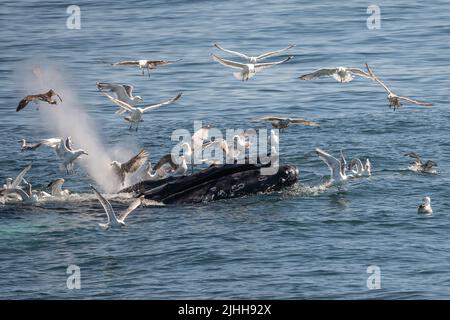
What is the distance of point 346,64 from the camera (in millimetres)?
59656

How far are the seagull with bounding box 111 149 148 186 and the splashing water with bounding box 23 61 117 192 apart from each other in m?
1.00

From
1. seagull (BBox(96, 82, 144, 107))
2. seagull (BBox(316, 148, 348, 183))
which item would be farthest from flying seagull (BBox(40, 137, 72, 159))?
seagull (BBox(316, 148, 348, 183))

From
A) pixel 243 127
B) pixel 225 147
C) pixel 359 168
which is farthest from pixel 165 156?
pixel 243 127

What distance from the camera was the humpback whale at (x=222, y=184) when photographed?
38375mm

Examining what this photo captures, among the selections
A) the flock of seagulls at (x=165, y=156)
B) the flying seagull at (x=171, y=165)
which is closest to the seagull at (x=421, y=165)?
the flock of seagulls at (x=165, y=156)

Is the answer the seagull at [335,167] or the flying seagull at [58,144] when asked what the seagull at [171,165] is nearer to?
the flying seagull at [58,144]

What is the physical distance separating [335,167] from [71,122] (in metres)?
16.6

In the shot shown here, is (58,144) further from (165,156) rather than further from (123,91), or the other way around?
(165,156)

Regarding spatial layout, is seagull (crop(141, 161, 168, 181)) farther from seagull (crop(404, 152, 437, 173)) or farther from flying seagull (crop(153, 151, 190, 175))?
seagull (crop(404, 152, 437, 173))

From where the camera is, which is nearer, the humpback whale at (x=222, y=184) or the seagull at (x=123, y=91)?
the humpback whale at (x=222, y=184)

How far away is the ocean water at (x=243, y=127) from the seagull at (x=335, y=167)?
1.52ft

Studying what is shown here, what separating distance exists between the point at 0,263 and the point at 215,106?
21741mm
